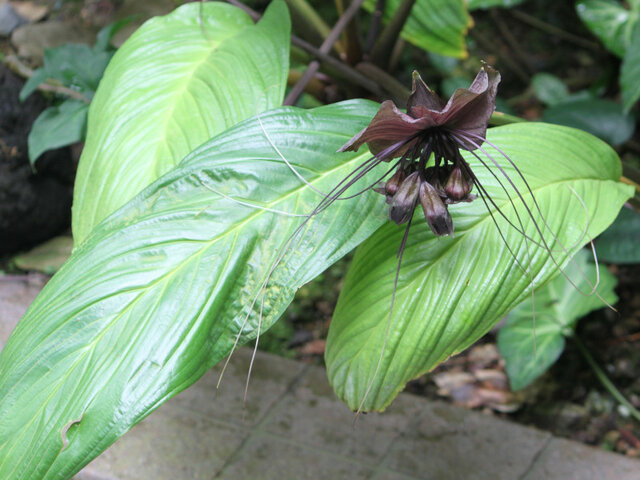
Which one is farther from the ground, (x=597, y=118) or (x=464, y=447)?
(x=597, y=118)

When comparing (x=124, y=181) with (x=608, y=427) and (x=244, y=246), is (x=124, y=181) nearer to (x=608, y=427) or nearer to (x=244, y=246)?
(x=244, y=246)

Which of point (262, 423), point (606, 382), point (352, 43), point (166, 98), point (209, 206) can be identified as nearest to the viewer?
point (209, 206)

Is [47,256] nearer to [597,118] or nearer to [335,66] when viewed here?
[335,66]

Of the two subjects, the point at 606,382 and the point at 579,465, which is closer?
the point at 579,465

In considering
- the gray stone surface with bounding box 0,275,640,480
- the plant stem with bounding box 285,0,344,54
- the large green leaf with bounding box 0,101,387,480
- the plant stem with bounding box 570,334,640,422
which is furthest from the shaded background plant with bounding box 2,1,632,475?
the plant stem with bounding box 570,334,640,422

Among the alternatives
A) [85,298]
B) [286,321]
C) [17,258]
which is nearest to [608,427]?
[286,321]

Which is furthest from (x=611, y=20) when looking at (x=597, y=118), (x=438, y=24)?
(x=438, y=24)
